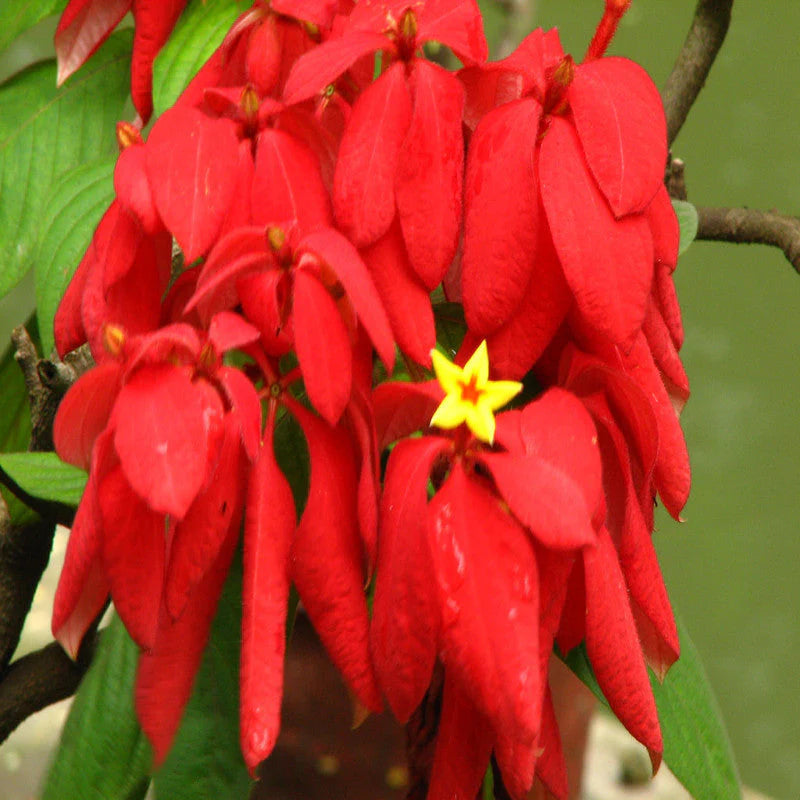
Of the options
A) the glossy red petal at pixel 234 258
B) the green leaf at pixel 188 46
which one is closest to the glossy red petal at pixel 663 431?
the glossy red petal at pixel 234 258

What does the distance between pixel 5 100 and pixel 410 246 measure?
35 cm

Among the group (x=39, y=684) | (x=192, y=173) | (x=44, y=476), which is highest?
(x=192, y=173)

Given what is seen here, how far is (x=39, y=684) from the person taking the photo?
486 millimetres

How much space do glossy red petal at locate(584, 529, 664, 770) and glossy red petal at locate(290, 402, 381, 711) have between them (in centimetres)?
6

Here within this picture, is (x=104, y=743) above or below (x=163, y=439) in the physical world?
below

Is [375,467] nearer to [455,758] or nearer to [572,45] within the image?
[455,758]

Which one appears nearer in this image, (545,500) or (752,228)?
(545,500)

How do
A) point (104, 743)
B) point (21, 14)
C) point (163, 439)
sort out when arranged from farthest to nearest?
point (21, 14) < point (104, 743) < point (163, 439)

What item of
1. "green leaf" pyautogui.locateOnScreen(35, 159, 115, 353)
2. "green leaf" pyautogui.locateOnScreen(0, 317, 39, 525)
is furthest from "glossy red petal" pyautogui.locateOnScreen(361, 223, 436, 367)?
"green leaf" pyautogui.locateOnScreen(0, 317, 39, 525)

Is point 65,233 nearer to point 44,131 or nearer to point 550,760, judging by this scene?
point 44,131

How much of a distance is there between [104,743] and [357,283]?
0.59ft

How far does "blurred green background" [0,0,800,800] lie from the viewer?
86 centimetres

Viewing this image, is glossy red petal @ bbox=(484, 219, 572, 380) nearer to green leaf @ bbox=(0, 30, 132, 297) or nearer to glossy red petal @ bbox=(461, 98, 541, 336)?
glossy red petal @ bbox=(461, 98, 541, 336)

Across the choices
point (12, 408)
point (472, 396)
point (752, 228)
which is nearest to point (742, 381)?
point (752, 228)
